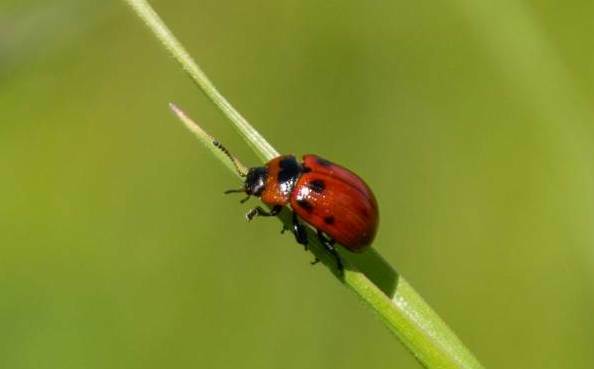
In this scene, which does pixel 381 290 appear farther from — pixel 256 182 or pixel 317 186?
pixel 256 182

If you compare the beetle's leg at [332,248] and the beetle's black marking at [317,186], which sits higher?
the beetle's black marking at [317,186]

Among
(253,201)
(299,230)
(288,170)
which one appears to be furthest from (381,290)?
(253,201)

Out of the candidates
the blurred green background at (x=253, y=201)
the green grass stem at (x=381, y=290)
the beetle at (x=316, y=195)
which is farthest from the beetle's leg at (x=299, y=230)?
the blurred green background at (x=253, y=201)

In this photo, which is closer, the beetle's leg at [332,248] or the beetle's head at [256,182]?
the beetle's leg at [332,248]

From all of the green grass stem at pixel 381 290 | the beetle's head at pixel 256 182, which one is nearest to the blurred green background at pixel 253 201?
the beetle's head at pixel 256 182

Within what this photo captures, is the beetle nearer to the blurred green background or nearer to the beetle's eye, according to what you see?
the beetle's eye

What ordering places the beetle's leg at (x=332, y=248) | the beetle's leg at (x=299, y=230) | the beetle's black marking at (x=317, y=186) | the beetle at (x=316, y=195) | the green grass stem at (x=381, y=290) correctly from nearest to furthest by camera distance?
the green grass stem at (x=381, y=290) < the beetle's leg at (x=332, y=248) < the beetle's leg at (x=299, y=230) < the beetle at (x=316, y=195) < the beetle's black marking at (x=317, y=186)

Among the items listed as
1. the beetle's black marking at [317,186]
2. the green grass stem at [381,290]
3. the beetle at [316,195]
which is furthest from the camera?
the beetle's black marking at [317,186]

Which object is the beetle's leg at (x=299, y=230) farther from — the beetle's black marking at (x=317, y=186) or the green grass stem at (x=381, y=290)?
the green grass stem at (x=381, y=290)

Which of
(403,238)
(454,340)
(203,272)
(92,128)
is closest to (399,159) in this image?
(403,238)
